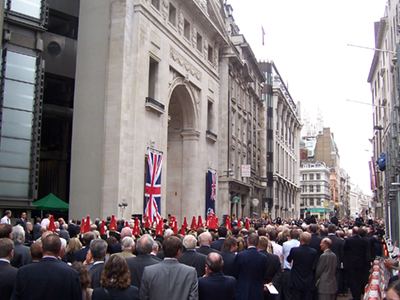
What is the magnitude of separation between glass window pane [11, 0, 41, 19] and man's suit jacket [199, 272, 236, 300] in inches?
913

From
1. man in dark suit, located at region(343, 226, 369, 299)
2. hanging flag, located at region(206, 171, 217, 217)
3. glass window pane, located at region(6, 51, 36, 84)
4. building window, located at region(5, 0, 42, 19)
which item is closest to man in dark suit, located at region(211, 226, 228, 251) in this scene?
man in dark suit, located at region(343, 226, 369, 299)

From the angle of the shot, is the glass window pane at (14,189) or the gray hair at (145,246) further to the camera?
the glass window pane at (14,189)

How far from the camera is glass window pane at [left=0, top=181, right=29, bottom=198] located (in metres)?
23.7

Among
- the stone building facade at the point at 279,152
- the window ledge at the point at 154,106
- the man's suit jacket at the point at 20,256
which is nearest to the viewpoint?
the man's suit jacket at the point at 20,256

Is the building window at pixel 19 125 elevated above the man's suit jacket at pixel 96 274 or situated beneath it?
elevated above

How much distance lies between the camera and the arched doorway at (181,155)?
35.5 m

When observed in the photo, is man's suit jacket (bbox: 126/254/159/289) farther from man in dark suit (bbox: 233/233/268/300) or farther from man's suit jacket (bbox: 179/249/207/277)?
man in dark suit (bbox: 233/233/268/300)

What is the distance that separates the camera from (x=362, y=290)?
13.3 meters

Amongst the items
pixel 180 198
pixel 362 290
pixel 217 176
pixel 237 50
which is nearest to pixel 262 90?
pixel 237 50

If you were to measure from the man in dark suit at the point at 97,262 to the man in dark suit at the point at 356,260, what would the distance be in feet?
29.1

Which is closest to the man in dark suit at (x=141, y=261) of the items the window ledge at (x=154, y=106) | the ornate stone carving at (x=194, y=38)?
the window ledge at (x=154, y=106)

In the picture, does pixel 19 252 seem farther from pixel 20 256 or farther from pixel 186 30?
pixel 186 30

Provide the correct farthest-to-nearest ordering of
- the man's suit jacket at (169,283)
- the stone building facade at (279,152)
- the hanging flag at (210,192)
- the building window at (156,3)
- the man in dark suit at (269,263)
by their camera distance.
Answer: the stone building facade at (279,152) < the hanging flag at (210,192) < the building window at (156,3) < the man in dark suit at (269,263) < the man's suit jacket at (169,283)

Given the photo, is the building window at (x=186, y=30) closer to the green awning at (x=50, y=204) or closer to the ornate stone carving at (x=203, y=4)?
the ornate stone carving at (x=203, y=4)
